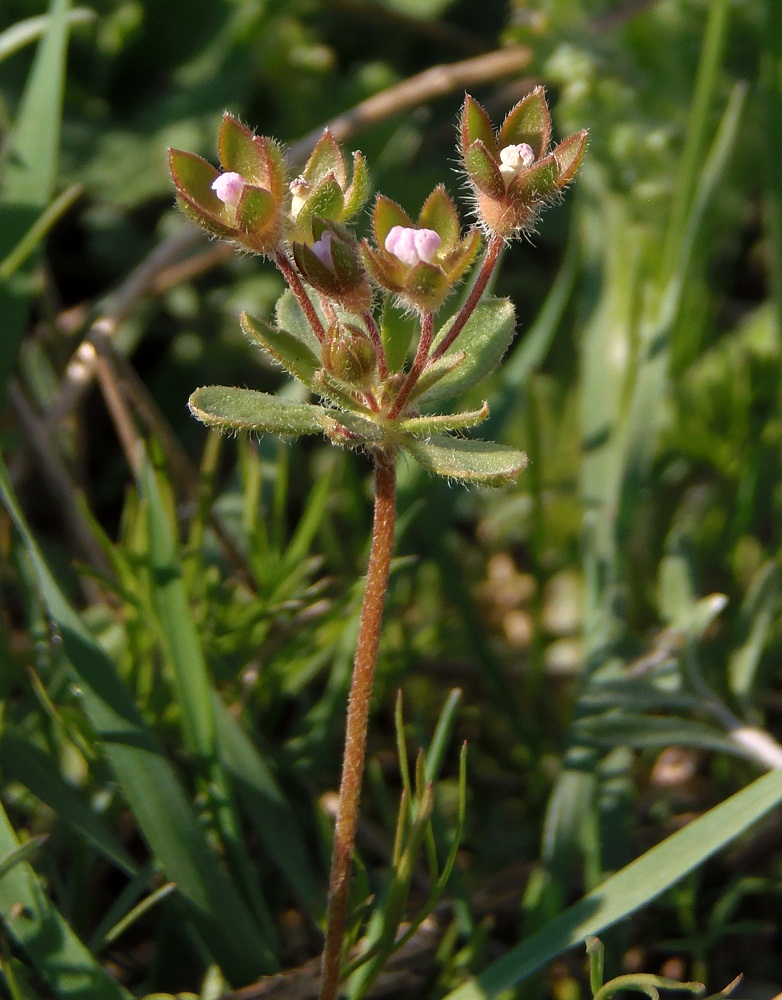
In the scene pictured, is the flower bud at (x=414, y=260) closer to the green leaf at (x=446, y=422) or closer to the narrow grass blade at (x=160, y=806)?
the green leaf at (x=446, y=422)

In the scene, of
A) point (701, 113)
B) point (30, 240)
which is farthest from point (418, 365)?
point (701, 113)

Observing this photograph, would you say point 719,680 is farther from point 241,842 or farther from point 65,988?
point 65,988

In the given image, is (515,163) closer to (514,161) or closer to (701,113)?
(514,161)

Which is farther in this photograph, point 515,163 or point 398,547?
point 398,547

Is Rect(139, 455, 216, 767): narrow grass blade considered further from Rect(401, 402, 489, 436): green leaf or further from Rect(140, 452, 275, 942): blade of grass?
Rect(401, 402, 489, 436): green leaf

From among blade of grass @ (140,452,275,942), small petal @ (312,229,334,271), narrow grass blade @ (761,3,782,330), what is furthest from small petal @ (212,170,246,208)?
narrow grass blade @ (761,3,782,330)

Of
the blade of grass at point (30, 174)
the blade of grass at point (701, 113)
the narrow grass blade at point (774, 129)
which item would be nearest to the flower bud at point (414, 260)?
the blade of grass at point (30, 174)
